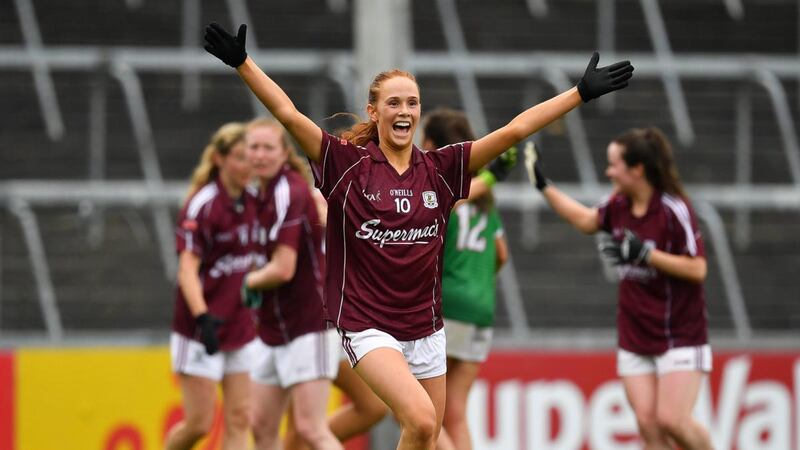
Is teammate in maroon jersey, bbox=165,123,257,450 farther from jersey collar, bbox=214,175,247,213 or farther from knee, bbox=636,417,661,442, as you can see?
knee, bbox=636,417,661,442

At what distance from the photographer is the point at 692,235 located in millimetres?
8906

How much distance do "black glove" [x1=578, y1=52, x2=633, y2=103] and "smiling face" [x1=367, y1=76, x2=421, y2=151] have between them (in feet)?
2.42

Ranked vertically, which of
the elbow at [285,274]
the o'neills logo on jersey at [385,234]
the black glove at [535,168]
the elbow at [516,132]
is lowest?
the elbow at [285,274]

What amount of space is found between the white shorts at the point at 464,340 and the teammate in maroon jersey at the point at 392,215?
156cm

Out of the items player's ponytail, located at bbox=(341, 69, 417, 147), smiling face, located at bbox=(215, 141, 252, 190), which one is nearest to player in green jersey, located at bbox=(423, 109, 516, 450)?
smiling face, located at bbox=(215, 141, 252, 190)

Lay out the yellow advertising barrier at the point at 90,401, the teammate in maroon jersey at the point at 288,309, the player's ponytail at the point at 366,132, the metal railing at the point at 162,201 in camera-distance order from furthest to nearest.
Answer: the metal railing at the point at 162,201, the yellow advertising barrier at the point at 90,401, the teammate in maroon jersey at the point at 288,309, the player's ponytail at the point at 366,132

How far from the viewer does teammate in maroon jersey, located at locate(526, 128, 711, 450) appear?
8.86 meters

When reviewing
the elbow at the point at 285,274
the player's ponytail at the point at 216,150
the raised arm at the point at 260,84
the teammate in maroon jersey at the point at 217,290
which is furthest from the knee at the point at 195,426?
the raised arm at the point at 260,84

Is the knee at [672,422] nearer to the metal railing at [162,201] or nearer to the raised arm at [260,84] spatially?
the metal railing at [162,201]

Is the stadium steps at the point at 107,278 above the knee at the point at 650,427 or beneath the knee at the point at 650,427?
above

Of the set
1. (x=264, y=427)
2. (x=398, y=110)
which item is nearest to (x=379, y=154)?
(x=398, y=110)

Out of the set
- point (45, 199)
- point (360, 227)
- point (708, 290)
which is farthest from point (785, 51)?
point (360, 227)

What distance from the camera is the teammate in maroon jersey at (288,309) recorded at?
862 centimetres

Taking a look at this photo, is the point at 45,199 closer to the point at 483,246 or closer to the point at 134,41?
the point at 134,41
